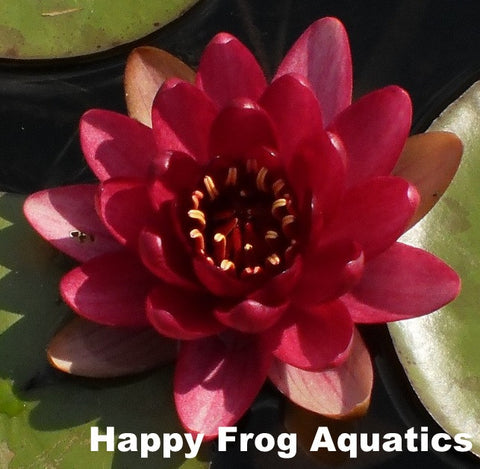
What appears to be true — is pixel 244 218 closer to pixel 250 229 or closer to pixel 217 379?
pixel 250 229

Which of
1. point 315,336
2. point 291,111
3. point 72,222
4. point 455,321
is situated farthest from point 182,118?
point 455,321

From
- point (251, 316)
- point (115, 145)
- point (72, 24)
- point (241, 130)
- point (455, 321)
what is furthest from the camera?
point (72, 24)

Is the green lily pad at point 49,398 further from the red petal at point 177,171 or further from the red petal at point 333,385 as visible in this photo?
the red petal at point 177,171

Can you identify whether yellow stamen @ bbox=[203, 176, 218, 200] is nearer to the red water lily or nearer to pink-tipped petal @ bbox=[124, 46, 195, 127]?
the red water lily

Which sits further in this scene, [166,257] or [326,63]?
[326,63]

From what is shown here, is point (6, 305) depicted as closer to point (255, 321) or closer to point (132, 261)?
point (132, 261)

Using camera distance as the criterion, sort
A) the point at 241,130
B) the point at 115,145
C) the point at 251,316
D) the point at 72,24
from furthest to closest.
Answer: the point at 72,24 < the point at 115,145 < the point at 241,130 < the point at 251,316

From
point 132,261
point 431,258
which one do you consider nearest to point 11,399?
point 132,261

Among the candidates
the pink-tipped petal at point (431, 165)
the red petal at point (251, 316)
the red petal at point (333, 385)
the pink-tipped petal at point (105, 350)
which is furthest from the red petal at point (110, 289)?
the pink-tipped petal at point (431, 165)
